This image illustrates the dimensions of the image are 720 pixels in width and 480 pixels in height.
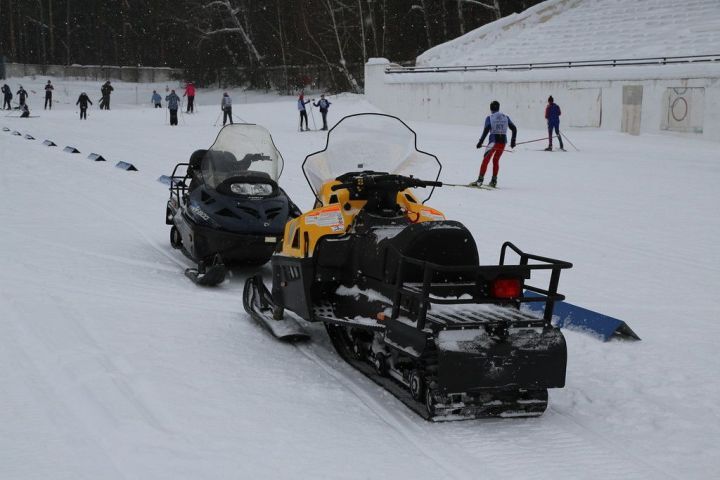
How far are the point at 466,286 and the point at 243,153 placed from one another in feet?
15.4

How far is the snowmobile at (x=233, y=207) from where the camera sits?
8.44 meters

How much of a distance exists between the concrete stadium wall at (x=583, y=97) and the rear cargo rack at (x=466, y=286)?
72.7 ft

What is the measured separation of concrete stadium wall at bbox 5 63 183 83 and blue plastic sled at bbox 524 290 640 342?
61.9 meters

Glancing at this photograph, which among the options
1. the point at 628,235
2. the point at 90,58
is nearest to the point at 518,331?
the point at 628,235

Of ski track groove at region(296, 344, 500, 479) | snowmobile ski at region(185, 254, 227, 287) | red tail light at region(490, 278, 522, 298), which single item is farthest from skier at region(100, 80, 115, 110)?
red tail light at region(490, 278, 522, 298)

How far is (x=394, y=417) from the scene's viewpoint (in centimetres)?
502

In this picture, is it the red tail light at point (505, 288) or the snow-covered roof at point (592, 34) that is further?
the snow-covered roof at point (592, 34)

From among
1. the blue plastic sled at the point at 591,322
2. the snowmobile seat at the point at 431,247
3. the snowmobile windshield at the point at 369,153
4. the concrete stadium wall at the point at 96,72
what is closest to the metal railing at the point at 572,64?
the blue plastic sled at the point at 591,322

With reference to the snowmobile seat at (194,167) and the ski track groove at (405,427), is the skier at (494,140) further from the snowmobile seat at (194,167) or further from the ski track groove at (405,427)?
the ski track groove at (405,427)

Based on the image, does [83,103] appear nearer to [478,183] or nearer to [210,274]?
[478,183]

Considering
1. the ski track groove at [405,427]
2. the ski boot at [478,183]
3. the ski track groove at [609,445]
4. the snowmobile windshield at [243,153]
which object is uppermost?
the snowmobile windshield at [243,153]

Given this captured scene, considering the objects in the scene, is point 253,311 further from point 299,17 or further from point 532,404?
point 299,17

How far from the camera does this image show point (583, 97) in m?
29.1

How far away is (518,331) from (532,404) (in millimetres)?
473
